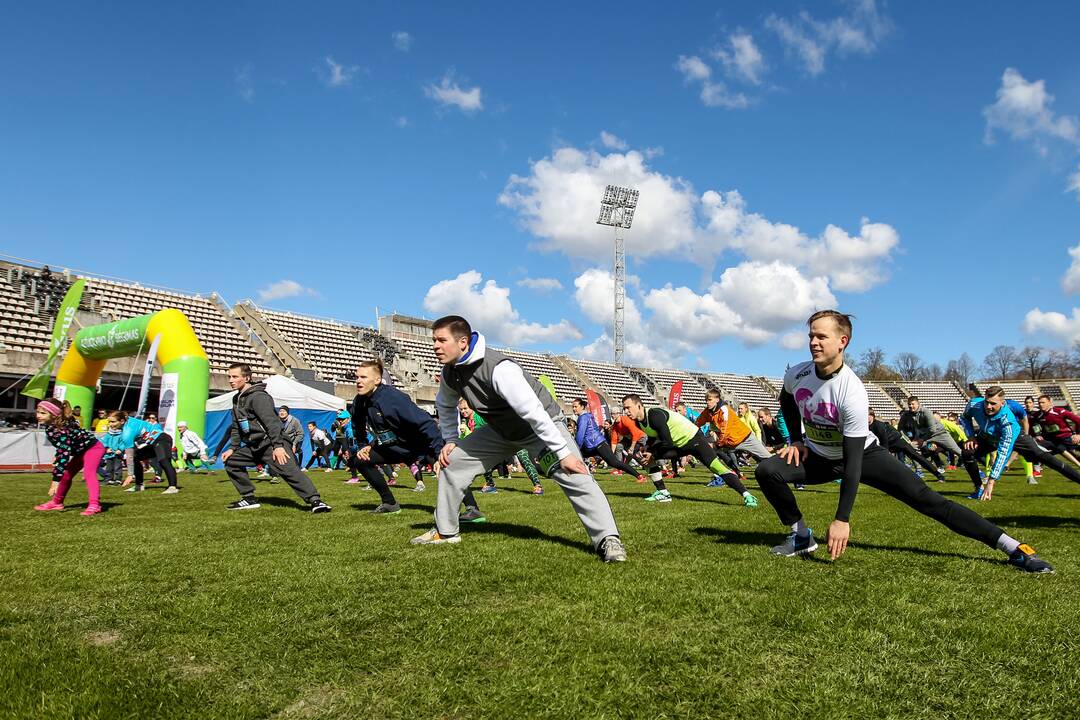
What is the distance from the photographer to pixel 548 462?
17.4 feet

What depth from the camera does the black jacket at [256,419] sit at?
29.0 feet

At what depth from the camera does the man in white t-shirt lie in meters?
4.59

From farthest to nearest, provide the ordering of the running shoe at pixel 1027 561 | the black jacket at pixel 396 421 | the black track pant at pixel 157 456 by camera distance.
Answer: the black track pant at pixel 157 456, the black jacket at pixel 396 421, the running shoe at pixel 1027 561

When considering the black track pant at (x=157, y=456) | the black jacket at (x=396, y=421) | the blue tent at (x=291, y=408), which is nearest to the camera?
the black jacket at (x=396, y=421)

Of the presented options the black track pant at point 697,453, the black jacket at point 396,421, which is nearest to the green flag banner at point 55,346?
the black jacket at point 396,421

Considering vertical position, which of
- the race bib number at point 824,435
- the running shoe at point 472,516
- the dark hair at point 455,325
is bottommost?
the running shoe at point 472,516

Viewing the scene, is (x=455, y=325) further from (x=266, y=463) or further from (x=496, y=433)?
(x=266, y=463)

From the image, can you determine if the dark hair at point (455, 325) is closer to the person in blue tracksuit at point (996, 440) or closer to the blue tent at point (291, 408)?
the person in blue tracksuit at point (996, 440)

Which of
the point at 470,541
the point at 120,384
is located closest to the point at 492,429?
the point at 470,541

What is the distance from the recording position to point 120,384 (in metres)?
26.7

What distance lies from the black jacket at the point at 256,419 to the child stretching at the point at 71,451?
1857 millimetres

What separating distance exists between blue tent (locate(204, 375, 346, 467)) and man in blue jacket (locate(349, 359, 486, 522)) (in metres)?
12.4

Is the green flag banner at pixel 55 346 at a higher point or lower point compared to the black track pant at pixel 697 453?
higher

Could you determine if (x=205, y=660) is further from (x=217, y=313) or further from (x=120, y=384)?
(x=217, y=313)
